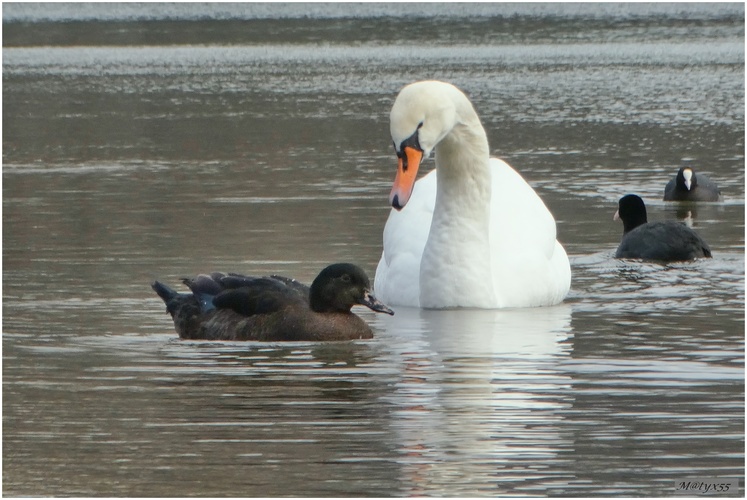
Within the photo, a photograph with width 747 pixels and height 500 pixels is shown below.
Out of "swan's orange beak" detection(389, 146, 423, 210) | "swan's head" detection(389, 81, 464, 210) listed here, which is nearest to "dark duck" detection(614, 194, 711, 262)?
"swan's head" detection(389, 81, 464, 210)

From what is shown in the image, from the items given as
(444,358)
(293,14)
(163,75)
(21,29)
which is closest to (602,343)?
(444,358)

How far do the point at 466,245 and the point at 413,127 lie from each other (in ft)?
3.78

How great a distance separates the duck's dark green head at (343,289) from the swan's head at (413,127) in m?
0.45

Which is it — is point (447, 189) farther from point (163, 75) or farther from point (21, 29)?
point (21, 29)

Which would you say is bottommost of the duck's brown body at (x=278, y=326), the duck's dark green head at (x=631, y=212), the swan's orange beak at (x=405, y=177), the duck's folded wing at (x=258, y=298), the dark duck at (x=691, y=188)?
the dark duck at (x=691, y=188)

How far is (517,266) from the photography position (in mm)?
10789

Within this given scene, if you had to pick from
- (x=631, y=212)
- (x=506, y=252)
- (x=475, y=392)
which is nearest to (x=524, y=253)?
(x=506, y=252)

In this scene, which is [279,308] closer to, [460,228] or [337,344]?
[337,344]

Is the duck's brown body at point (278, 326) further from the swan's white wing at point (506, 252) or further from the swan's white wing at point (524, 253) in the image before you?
the swan's white wing at point (524, 253)

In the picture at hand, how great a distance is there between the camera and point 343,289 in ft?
31.3

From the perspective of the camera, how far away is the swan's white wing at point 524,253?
10.7 m

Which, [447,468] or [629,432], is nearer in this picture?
[447,468]

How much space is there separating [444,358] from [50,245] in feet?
16.2

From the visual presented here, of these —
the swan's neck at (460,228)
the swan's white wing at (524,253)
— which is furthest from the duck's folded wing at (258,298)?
the swan's white wing at (524,253)
